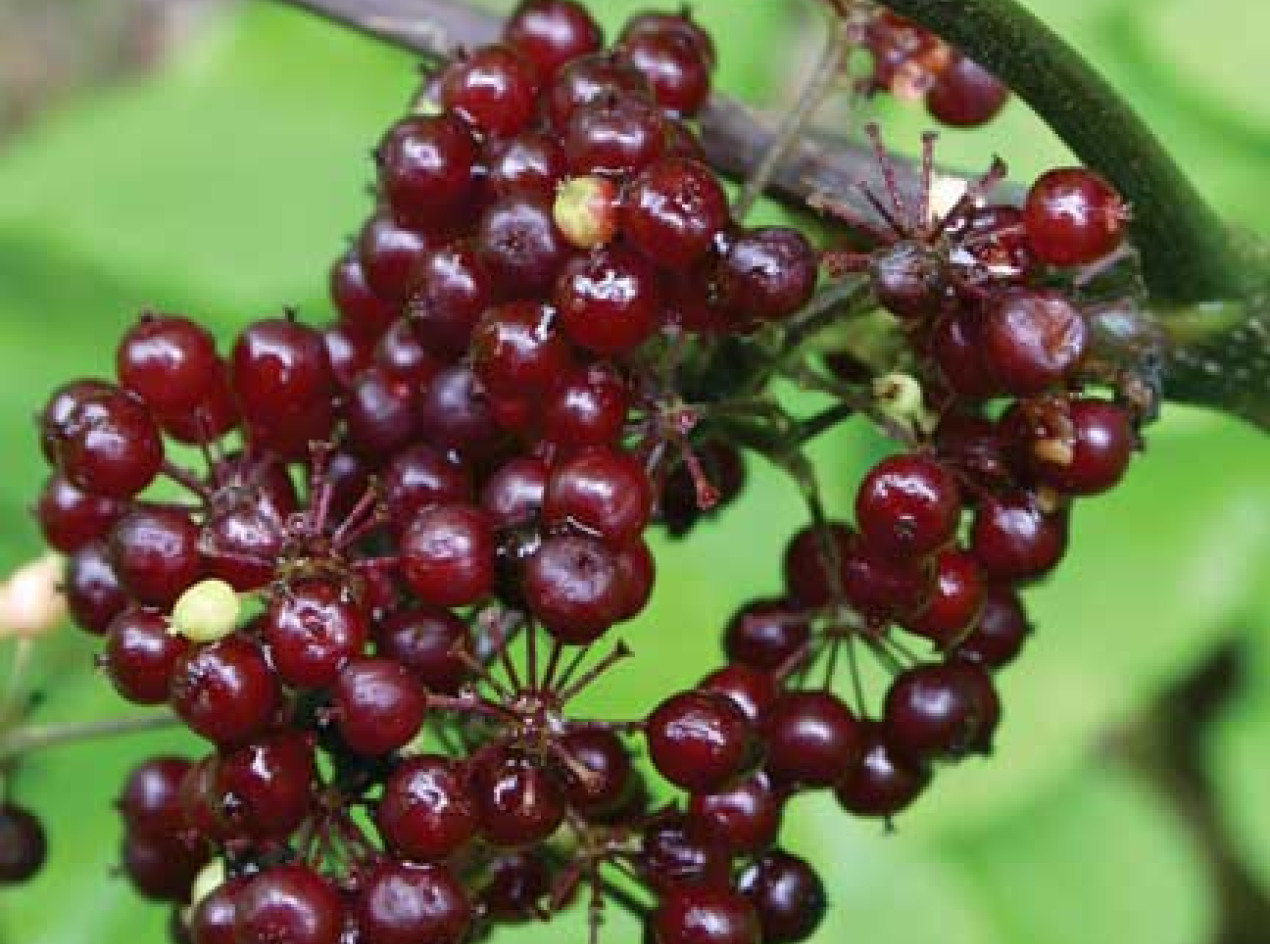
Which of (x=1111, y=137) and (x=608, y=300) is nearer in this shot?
(x=608, y=300)

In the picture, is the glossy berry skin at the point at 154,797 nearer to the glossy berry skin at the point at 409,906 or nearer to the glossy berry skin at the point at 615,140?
the glossy berry skin at the point at 409,906

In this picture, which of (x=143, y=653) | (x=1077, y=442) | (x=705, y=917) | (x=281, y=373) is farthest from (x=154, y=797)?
(x=1077, y=442)

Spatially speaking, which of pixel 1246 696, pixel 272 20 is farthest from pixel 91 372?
pixel 1246 696

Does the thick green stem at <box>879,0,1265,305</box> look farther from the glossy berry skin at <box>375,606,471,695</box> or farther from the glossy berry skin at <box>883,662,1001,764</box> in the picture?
the glossy berry skin at <box>375,606,471,695</box>

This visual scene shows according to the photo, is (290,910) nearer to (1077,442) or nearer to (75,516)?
(75,516)

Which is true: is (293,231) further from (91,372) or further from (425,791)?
(425,791)

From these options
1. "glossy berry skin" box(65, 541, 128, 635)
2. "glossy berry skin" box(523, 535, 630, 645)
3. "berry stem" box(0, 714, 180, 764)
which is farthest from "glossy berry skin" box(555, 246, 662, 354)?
"berry stem" box(0, 714, 180, 764)

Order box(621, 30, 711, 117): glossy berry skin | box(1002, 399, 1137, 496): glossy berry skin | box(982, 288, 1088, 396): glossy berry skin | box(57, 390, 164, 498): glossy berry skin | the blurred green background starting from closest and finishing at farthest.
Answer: box(982, 288, 1088, 396): glossy berry skin
box(1002, 399, 1137, 496): glossy berry skin
box(57, 390, 164, 498): glossy berry skin
box(621, 30, 711, 117): glossy berry skin
the blurred green background
